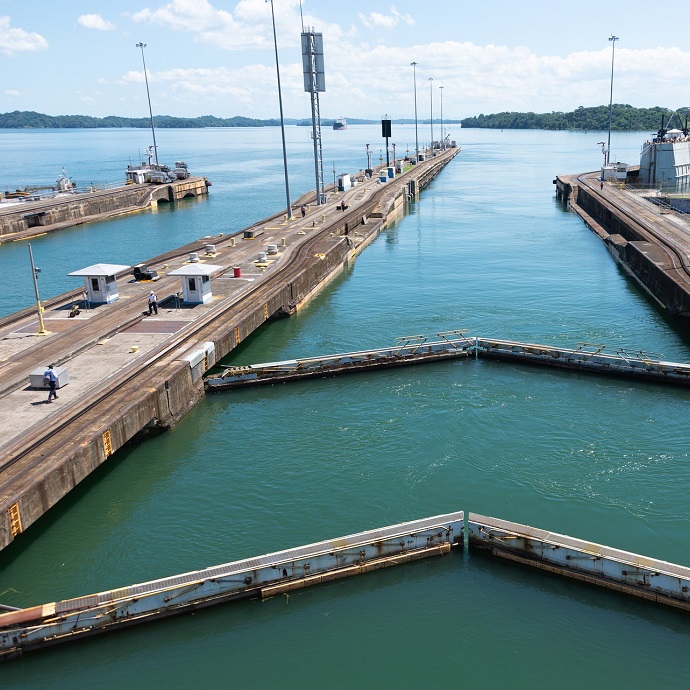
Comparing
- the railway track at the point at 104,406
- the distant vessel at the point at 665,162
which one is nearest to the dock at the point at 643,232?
the distant vessel at the point at 665,162

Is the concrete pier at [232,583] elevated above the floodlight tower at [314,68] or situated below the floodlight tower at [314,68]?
below

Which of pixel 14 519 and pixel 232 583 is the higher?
pixel 14 519

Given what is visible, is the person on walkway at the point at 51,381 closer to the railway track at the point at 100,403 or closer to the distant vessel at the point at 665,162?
the railway track at the point at 100,403

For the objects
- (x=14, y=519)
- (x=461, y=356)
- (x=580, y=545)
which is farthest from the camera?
(x=461, y=356)

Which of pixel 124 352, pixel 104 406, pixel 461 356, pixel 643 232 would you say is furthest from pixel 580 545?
pixel 643 232

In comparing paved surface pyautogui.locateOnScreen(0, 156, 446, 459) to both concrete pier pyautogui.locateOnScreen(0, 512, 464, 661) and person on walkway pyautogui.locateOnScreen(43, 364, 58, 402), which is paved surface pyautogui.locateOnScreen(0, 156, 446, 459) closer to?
person on walkway pyautogui.locateOnScreen(43, 364, 58, 402)

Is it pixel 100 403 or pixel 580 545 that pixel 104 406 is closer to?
pixel 100 403

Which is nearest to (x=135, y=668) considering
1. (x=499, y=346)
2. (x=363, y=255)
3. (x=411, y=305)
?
(x=499, y=346)
